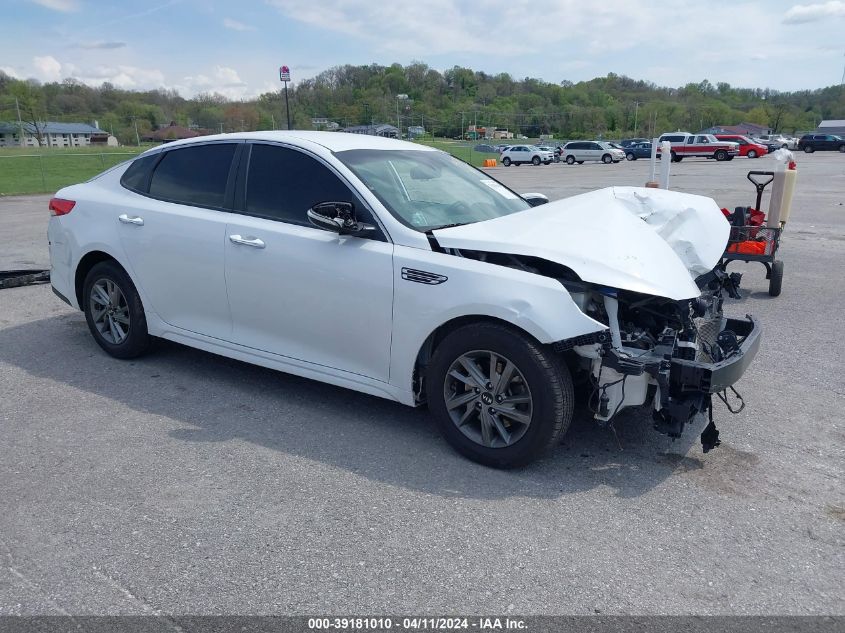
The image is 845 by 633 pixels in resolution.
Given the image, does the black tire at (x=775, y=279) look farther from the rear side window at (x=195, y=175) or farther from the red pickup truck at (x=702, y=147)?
the red pickup truck at (x=702, y=147)

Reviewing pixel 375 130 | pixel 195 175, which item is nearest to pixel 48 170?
pixel 375 130

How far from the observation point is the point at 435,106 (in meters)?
99.8

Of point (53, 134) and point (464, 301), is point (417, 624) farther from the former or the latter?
point (53, 134)

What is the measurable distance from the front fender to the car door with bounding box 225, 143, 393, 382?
9 cm

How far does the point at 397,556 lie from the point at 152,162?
387 cm

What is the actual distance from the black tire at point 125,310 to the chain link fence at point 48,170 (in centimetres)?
1298

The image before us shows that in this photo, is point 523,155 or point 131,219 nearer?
point 131,219

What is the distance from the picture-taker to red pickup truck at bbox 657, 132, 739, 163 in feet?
158

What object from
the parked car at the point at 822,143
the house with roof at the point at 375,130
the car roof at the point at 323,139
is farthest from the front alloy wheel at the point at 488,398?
the parked car at the point at 822,143

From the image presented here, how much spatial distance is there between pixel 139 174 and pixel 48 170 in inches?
1613

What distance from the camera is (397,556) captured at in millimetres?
3102

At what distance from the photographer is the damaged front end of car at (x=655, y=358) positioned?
3566mm

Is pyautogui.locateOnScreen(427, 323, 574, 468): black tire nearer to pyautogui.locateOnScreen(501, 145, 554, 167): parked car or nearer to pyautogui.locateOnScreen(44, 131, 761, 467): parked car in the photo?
pyautogui.locateOnScreen(44, 131, 761, 467): parked car

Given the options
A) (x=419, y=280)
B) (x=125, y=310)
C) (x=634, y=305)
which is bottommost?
(x=125, y=310)
